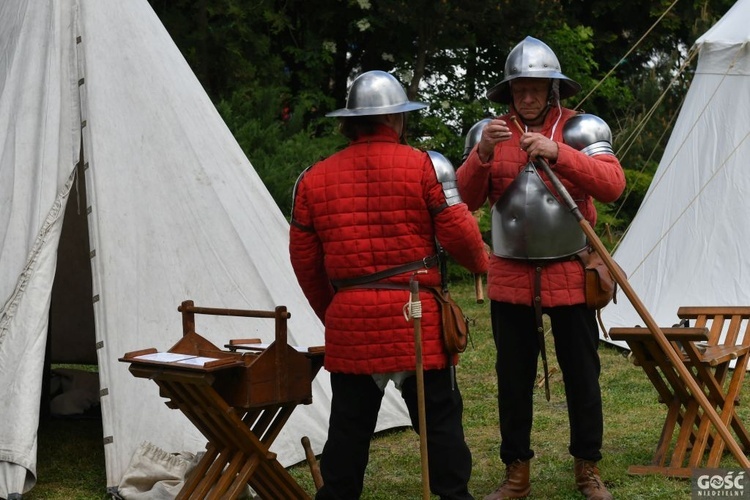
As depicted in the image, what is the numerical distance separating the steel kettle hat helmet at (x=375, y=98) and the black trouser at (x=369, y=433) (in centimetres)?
81

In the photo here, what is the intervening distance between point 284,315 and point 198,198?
117 centimetres

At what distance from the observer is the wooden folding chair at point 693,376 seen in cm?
411

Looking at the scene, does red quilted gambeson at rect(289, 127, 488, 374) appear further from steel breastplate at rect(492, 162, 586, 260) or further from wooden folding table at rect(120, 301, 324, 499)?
steel breastplate at rect(492, 162, 586, 260)

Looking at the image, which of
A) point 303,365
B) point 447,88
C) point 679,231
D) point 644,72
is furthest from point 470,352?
point 644,72

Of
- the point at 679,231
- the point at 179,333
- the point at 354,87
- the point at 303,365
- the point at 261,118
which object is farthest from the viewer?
the point at 261,118

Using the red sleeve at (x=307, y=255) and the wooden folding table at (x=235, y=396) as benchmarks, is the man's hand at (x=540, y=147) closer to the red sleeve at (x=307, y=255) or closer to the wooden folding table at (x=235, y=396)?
the red sleeve at (x=307, y=255)

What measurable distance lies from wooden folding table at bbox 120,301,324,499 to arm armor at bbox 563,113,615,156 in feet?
3.67

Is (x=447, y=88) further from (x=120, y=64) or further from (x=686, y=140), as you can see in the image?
(x=120, y=64)

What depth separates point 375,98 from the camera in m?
3.40

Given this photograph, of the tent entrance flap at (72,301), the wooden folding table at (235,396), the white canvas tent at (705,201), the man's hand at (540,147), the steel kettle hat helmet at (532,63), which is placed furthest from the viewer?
the white canvas tent at (705,201)

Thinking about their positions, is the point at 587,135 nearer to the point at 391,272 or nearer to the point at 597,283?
the point at 597,283

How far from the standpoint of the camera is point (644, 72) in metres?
13.3

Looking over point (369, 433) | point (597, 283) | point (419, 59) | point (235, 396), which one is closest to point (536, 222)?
point (597, 283)

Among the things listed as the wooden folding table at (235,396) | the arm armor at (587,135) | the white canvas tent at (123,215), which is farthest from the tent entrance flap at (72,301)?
the arm armor at (587,135)
